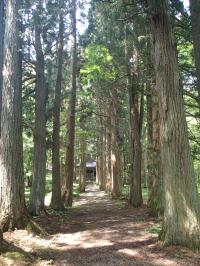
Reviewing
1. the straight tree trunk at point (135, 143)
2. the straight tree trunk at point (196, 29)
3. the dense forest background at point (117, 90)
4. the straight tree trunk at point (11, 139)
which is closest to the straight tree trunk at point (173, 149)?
the dense forest background at point (117, 90)

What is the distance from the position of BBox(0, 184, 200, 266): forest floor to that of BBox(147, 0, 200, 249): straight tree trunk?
1.49 ft

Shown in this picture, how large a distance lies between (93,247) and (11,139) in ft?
11.5

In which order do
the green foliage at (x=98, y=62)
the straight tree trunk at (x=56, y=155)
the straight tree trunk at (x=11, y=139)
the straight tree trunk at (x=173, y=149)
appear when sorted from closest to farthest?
the straight tree trunk at (x=173, y=149) < the straight tree trunk at (x=11, y=139) < the straight tree trunk at (x=56, y=155) < the green foliage at (x=98, y=62)

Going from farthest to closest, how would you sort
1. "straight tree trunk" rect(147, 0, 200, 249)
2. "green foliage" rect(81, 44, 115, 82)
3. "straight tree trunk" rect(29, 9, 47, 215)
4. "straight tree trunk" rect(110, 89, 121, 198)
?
"straight tree trunk" rect(110, 89, 121, 198)
"green foliage" rect(81, 44, 115, 82)
"straight tree trunk" rect(29, 9, 47, 215)
"straight tree trunk" rect(147, 0, 200, 249)

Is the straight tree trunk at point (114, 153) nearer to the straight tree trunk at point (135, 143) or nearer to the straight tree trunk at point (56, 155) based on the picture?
the straight tree trunk at point (135, 143)

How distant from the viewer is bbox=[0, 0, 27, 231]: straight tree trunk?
392 inches

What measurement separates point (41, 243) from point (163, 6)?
628 centimetres

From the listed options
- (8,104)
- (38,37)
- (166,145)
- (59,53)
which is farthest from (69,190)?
(166,145)

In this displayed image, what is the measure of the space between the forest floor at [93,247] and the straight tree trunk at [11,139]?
59 cm

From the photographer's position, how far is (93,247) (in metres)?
9.16

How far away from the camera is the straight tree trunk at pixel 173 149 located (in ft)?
27.8

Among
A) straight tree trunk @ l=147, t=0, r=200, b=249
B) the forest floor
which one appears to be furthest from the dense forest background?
the forest floor

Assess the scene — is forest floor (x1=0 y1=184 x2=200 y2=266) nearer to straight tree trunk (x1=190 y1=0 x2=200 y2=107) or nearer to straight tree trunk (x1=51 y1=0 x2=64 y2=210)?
straight tree trunk (x1=51 y1=0 x2=64 y2=210)

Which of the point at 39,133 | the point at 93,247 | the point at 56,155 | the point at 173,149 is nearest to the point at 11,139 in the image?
the point at 93,247
